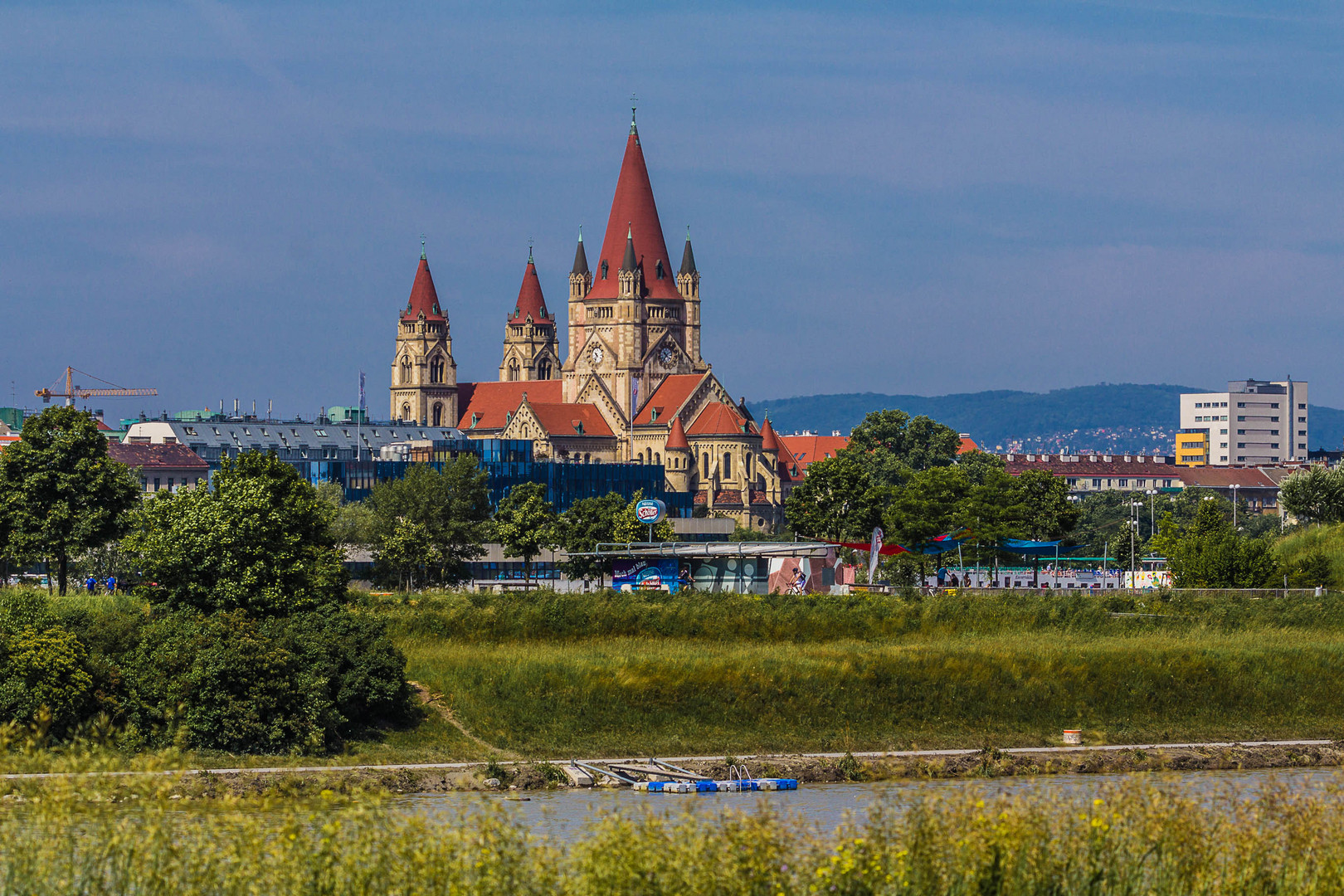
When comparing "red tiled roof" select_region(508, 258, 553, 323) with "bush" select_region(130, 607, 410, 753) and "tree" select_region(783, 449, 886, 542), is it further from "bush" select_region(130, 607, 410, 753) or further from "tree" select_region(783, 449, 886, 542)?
"bush" select_region(130, 607, 410, 753)

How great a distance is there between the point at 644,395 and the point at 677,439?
11066mm

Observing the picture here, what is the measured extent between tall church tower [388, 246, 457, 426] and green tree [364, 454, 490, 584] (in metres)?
91.1

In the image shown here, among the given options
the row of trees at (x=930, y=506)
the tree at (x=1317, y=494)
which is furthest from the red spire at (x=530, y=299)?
the tree at (x=1317, y=494)

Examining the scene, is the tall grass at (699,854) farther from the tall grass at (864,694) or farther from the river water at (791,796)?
the tall grass at (864,694)

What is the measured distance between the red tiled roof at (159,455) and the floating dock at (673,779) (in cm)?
12243

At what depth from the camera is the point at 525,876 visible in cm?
1698

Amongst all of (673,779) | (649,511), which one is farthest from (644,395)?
(673,779)

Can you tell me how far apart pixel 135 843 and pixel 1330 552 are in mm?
66871

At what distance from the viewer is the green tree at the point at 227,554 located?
4681 centimetres

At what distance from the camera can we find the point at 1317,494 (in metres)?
86.7

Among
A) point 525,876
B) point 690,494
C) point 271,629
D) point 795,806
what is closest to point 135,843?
point 525,876

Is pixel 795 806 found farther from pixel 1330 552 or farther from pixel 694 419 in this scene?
pixel 694 419

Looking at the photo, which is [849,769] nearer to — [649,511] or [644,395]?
[649,511]

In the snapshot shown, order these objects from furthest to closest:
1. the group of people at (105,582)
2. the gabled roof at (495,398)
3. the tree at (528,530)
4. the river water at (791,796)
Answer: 1. the gabled roof at (495,398)
2. the tree at (528,530)
3. the group of people at (105,582)
4. the river water at (791,796)
